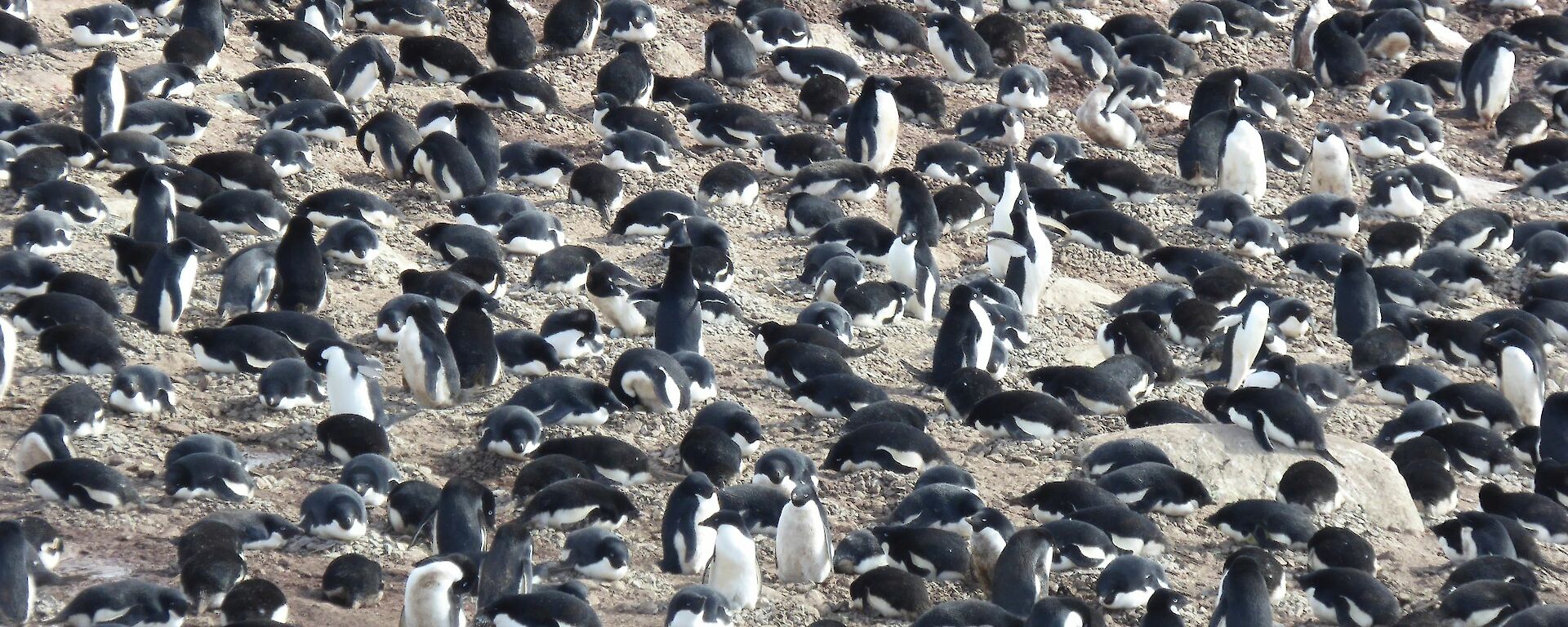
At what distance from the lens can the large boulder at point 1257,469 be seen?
9336 millimetres

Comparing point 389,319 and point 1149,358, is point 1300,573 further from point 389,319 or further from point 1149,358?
point 389,319

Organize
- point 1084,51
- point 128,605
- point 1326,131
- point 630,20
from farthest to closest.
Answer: point 1084,51
point 630,20
point 1326,131
point 128,605

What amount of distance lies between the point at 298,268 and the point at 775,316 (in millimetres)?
2631

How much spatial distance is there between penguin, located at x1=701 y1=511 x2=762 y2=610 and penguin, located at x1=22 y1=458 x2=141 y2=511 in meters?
2.35

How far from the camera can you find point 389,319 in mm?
9867

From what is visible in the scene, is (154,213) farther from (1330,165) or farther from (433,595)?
(1330,165)

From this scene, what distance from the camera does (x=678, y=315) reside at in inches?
402

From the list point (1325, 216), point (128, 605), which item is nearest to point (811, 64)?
point (1325, 216)

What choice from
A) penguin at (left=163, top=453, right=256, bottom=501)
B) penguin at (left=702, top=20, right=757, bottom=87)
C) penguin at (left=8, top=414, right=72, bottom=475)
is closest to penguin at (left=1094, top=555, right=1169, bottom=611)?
penguin at (left=163, top=453, right=256, bottom=501)

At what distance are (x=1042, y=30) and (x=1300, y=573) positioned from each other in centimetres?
829

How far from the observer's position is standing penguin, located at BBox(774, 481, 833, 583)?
7.96 metres

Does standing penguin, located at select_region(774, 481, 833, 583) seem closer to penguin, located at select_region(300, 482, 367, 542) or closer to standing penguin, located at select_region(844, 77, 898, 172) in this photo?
penguin, located at select_region(300, 482, 367, 542)

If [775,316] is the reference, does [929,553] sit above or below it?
above

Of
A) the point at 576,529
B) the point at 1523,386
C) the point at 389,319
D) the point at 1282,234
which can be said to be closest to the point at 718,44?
the point at 1282,234
